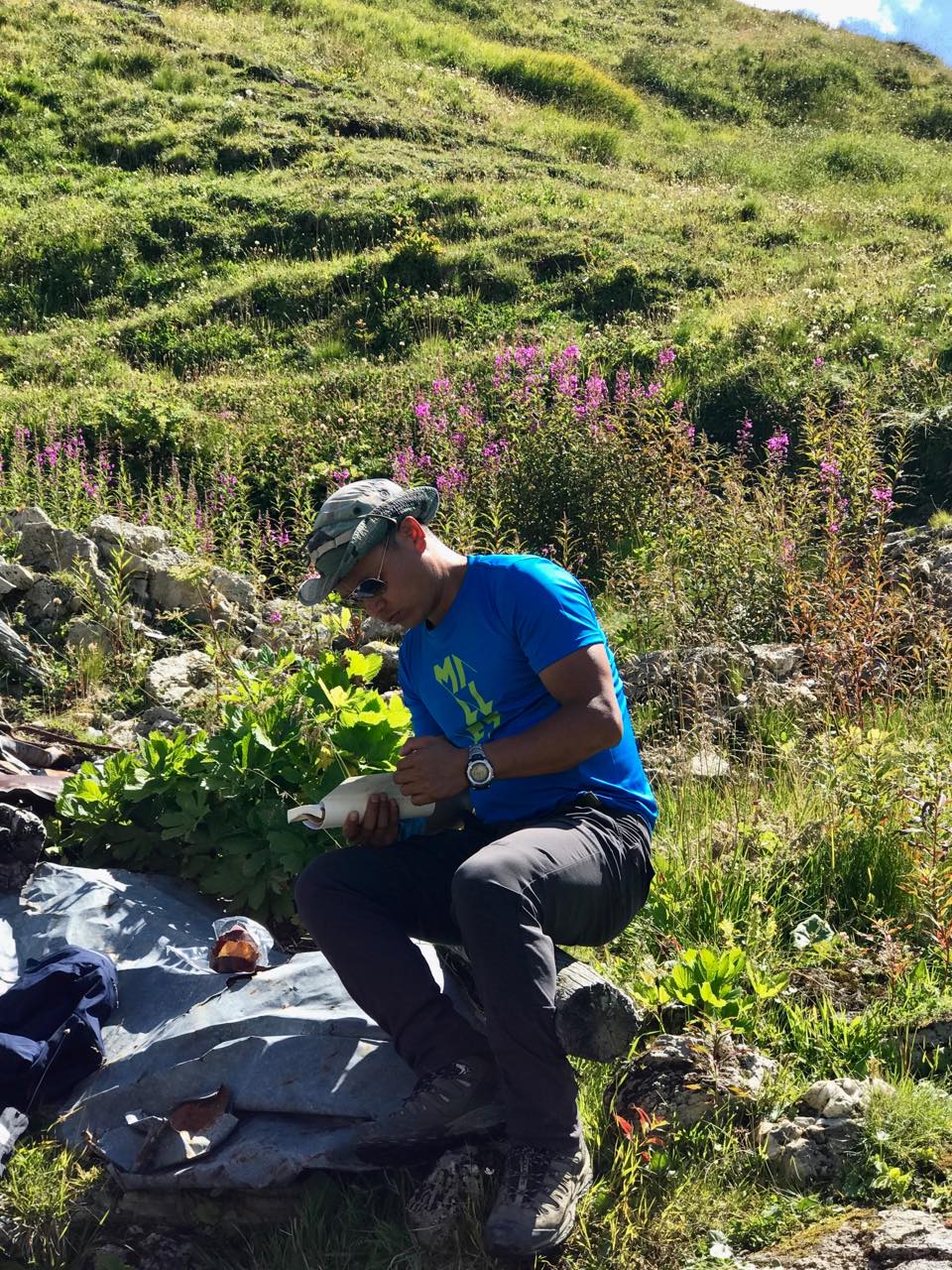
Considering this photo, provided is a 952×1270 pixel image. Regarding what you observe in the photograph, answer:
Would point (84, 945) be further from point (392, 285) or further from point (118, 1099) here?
point (392, 285)

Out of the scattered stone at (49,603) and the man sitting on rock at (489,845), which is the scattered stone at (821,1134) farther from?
the scattered stone at (49,603)

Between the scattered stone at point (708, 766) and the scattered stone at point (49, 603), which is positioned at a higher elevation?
the scattered stone at point (708, 766)

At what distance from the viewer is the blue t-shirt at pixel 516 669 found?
3139 mm

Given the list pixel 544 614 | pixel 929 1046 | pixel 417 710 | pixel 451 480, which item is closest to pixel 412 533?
pixel 544 614

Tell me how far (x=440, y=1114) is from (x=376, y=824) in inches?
30.9

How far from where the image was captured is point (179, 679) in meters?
6.17

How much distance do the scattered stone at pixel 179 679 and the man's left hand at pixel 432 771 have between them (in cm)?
290

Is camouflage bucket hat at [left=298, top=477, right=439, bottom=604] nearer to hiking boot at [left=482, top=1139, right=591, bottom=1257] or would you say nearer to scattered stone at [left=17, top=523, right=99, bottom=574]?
hiking boot at [left=482, top=1139, right=591, bottom=1257]

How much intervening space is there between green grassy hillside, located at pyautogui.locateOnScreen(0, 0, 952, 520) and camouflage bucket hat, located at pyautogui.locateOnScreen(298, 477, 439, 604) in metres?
6.00

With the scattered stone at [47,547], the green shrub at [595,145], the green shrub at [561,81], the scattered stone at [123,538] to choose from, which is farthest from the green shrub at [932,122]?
the scattered stone at [47,547]

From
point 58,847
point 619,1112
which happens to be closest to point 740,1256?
point 619,1112

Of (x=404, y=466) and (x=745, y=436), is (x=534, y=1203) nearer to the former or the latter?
(x=745, y=436)

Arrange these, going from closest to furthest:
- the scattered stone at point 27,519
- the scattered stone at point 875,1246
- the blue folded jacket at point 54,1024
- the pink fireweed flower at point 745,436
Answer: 1. the scattered stone at point 875,1246
2. the blue folded jacket at point 54,1024
3. the scattered stone at point 27,519
4. the pink fireweed flower at point 745,436

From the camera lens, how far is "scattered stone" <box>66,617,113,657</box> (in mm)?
6539
